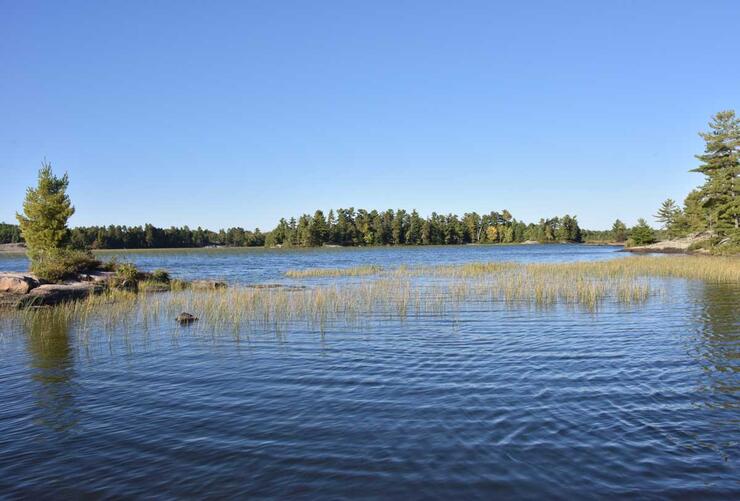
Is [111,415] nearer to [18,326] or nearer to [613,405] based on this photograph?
[613,405]

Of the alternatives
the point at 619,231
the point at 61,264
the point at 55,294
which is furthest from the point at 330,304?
the point at 619,231

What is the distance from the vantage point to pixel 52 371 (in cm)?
1332

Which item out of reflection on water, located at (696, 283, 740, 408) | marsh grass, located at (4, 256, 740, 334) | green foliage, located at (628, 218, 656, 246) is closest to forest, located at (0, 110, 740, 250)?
green foliage, located at (628, 218, 656, 246)

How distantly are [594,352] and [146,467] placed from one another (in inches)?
444

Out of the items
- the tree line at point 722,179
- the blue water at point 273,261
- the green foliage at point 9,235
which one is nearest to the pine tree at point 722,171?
the tree line at point 722,179

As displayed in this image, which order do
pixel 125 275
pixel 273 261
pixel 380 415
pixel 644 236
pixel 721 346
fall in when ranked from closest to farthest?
pixel 380 415
pixel 721 346
pixel 125 275
pixel 273 261
pixel 644 236

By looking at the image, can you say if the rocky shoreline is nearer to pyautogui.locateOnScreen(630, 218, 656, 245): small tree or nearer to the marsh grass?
the marsh grass

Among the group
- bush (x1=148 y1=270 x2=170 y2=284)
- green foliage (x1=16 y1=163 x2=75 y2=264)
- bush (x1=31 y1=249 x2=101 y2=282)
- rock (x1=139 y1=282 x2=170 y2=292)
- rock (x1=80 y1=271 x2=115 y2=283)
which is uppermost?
green foliage (x1=16 y1=163 x2=75 y2=264)

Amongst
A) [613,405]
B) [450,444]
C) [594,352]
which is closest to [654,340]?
[594,352]

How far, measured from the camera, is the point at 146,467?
24.4 feet

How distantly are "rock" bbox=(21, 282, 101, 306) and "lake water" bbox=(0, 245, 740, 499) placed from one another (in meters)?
11.2

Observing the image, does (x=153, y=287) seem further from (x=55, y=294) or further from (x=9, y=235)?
(x=9, y=235)

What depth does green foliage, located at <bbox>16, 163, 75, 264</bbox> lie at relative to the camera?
36.2m

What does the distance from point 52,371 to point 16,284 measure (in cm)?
1748
